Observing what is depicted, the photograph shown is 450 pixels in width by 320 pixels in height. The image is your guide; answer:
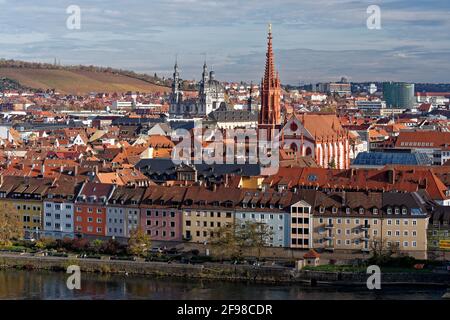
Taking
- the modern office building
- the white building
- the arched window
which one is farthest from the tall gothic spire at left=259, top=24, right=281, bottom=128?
the modern office building

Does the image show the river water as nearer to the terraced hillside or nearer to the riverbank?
the riverbank

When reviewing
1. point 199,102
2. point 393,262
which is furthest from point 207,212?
point 199,102

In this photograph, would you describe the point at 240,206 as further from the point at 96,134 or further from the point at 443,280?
the point at 96,134

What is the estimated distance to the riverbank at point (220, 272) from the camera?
2497 centimetres

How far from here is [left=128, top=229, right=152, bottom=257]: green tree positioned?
2836 cm

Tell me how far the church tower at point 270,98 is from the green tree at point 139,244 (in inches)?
934

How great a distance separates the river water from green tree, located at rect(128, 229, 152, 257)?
5.63 ft

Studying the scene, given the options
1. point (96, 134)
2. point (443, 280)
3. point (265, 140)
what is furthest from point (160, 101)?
point (443, 280)

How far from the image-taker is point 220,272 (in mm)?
26469

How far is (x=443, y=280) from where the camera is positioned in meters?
24.8

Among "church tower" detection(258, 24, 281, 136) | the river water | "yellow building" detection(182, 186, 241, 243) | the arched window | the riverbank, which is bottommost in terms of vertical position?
the river water

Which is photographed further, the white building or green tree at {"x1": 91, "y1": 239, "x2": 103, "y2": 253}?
the white building

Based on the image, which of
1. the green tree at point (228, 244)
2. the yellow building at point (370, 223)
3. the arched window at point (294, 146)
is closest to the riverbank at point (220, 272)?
the green tree at point (228, 244)
